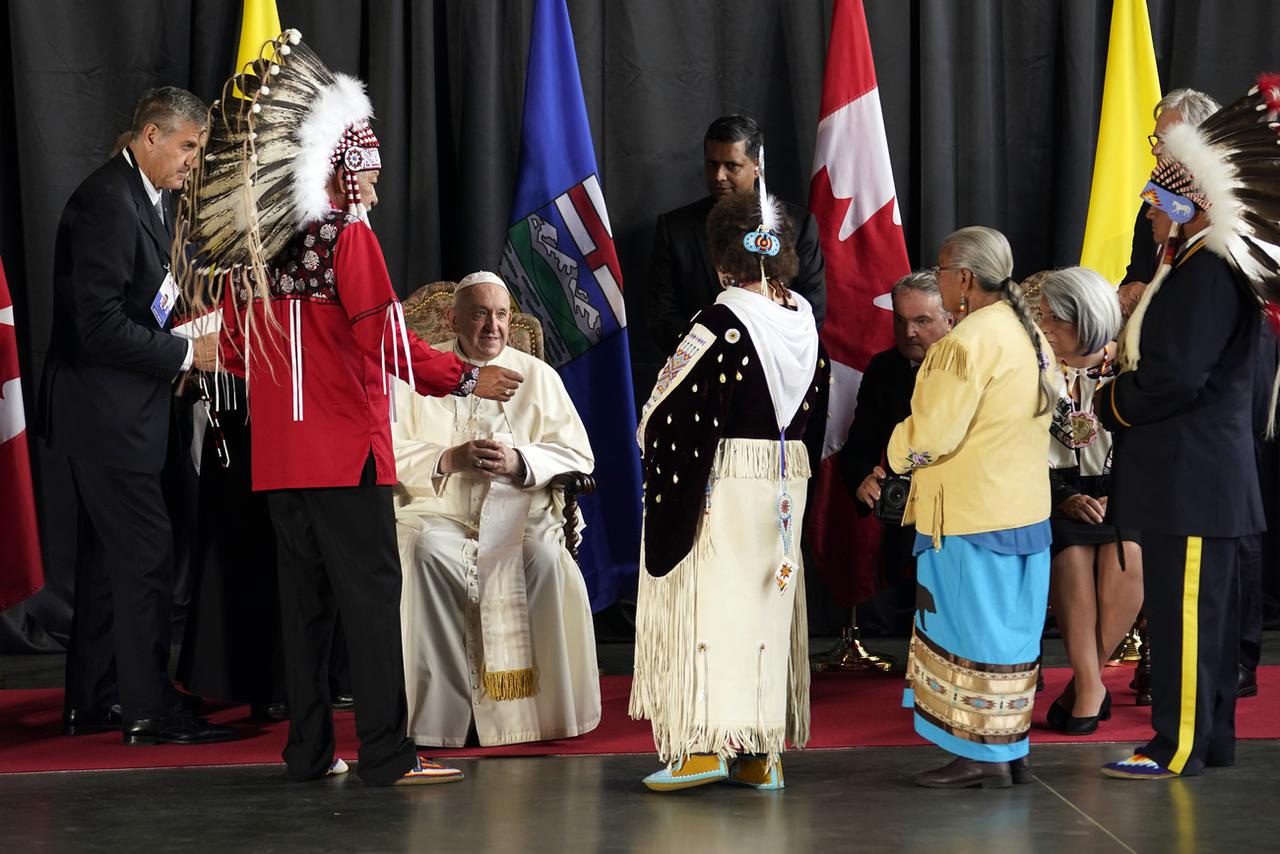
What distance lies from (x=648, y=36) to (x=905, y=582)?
2.30m

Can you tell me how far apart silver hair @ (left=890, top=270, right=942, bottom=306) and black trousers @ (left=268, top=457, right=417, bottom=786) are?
2.05 m

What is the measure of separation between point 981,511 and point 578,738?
1.36 metres

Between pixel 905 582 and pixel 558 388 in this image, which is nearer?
pixel 558 388

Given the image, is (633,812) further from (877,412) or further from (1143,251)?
(1143,251)

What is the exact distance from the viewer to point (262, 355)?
3.46m

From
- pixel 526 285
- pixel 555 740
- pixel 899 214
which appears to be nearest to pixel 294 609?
pixel 555 740

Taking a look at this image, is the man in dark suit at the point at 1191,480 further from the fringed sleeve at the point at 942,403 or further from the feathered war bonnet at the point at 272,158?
the feathered war bonnet at the point at 272,158

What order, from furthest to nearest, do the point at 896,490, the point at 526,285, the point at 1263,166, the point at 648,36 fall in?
the point at 648,36, the point at 526,285, the point at 896,490, the point at 1263,166

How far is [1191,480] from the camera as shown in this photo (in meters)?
3.54

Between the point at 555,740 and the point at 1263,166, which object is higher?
the point at 1263,166

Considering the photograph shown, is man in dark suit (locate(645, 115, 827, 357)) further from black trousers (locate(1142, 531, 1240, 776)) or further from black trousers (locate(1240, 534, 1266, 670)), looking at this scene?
black trousers (locate(1142, 531, 1240, 776))

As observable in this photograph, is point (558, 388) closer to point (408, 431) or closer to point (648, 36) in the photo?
point (408, 431)

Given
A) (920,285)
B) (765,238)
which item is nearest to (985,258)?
(765,238)

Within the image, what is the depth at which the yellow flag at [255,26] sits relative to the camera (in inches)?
210
